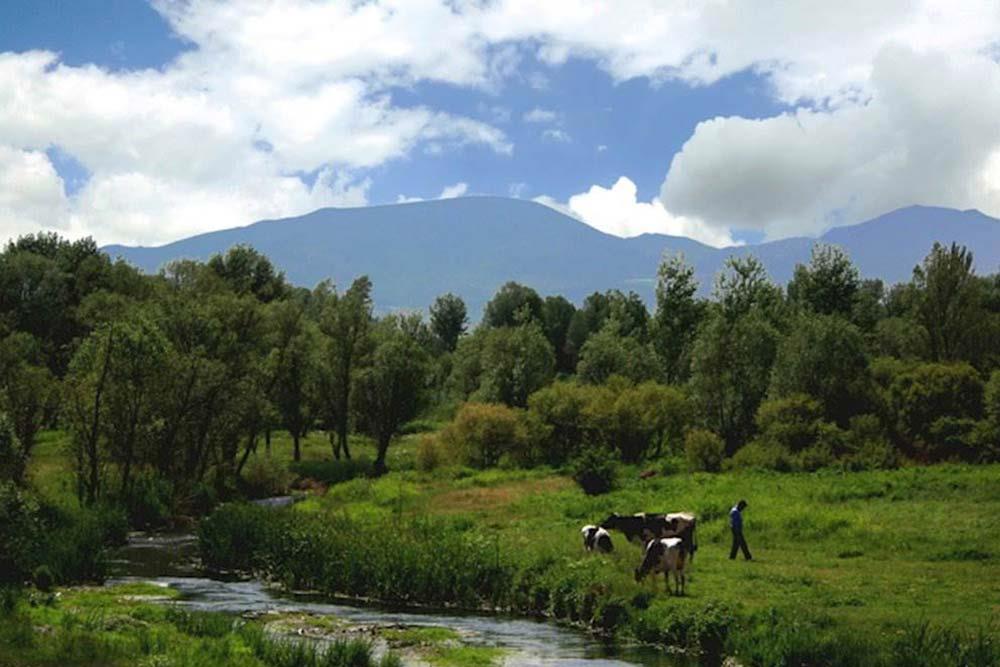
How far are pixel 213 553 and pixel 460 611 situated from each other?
46.8 ft

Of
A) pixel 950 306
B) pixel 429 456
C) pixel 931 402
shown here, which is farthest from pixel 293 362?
pixel 950 306

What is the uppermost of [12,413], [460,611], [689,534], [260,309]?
[260,309]

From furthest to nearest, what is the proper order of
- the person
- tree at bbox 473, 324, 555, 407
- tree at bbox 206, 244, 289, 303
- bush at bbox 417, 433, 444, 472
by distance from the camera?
tree at bbox 206, 244, 289, 303 → tree at bbox 473, 324, 555, 407 → bush at bbox 417, 433, 444, 472 → the person

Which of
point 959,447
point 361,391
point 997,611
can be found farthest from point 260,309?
point 997,611

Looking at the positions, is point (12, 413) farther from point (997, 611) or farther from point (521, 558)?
point (997, 611)

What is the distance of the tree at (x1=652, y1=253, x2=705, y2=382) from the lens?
9388 cm

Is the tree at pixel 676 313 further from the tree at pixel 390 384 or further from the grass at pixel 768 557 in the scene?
the grass at pixel 768 557

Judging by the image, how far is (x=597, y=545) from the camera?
34.1 metres

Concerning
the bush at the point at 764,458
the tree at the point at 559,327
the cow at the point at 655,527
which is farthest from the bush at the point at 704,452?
the tree at the point at 559,327

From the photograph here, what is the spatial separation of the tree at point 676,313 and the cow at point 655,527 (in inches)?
2286

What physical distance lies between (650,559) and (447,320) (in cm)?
14898

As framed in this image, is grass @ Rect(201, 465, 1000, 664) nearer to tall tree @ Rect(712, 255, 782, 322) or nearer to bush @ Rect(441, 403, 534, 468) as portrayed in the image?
bush @ Rect(441, 403, 534, 468)

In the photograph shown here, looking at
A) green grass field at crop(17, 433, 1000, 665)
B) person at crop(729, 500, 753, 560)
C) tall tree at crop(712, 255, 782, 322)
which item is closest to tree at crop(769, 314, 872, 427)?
green grass field at crop(17, 433, 1000, 665)

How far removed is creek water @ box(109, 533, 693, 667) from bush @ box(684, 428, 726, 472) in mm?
31471
